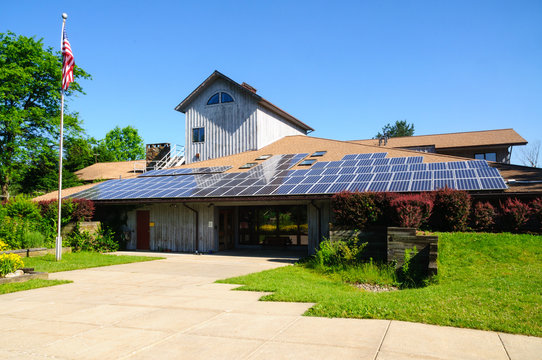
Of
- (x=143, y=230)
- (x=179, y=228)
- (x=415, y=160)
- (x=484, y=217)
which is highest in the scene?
(x=415, y=160)

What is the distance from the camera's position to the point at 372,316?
265 inches

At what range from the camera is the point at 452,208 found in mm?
13578

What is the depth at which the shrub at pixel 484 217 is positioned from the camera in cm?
1360

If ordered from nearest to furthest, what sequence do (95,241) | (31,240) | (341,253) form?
(341,253), (31,240), (95,241)

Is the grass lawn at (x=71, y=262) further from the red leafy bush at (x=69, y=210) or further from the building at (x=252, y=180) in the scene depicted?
the building at (x=252, y=180)

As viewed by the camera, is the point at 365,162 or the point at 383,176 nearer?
the point at 383,176

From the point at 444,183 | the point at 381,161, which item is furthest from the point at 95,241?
the point at 444,183

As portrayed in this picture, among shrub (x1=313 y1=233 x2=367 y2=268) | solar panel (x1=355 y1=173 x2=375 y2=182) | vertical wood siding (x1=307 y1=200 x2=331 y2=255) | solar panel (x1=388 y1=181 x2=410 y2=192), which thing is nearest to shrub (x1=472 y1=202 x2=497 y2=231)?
solar panel (x1=388 y1=181 x2=410 y2=192)

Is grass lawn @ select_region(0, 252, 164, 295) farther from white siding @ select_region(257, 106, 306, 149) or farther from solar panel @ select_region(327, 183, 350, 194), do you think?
white siding @ select_region(257, 106, 306, 149)

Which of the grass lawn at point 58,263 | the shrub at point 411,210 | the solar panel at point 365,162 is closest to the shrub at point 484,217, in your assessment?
the shrub at point 411,210

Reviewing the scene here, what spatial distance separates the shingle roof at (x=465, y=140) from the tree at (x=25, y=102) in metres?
30.6

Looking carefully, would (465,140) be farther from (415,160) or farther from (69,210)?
(69,210)

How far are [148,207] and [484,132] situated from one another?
2891 cm

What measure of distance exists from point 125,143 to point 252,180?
59.2 metres
